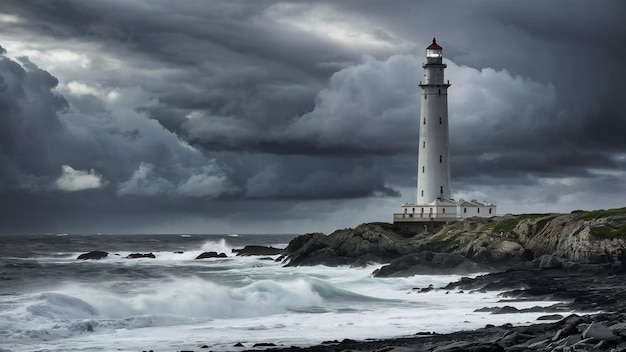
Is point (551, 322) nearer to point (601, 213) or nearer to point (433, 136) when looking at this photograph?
point (601, 213)

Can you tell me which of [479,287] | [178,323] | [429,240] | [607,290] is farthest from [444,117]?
[178,323]

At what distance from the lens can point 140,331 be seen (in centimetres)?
2500

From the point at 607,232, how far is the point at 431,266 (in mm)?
8283

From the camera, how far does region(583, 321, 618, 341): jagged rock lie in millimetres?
16531

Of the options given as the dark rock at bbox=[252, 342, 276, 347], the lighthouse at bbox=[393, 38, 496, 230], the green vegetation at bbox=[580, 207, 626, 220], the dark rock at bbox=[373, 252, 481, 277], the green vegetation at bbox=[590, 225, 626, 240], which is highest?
the lighthouse at bbox=[393, 38, 496, 230]

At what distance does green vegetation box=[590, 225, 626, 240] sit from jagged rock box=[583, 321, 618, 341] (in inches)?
928

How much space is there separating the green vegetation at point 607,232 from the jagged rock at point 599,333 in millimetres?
23570

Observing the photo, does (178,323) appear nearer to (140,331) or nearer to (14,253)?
(140,331)

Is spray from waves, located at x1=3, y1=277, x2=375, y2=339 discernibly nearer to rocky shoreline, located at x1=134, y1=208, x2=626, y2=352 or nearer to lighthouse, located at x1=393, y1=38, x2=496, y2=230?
rocky shoreline, located at x1=134, y1=208, x2=626, y2=352

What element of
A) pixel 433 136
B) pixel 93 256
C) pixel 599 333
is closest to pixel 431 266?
pixel 433 136

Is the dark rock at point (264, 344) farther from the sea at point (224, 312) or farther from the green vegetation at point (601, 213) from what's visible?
the green vegetation at point (601, 213)

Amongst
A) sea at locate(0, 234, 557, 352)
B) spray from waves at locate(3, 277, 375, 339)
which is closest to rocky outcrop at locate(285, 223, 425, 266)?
sea at locate(0, 234, 557, 352)

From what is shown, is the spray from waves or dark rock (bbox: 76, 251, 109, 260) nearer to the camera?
the spray from waves

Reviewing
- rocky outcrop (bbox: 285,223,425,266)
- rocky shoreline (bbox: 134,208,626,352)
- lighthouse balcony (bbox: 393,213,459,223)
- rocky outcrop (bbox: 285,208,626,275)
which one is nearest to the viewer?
rocky shoreline (bbox: 134,208,626,352)
